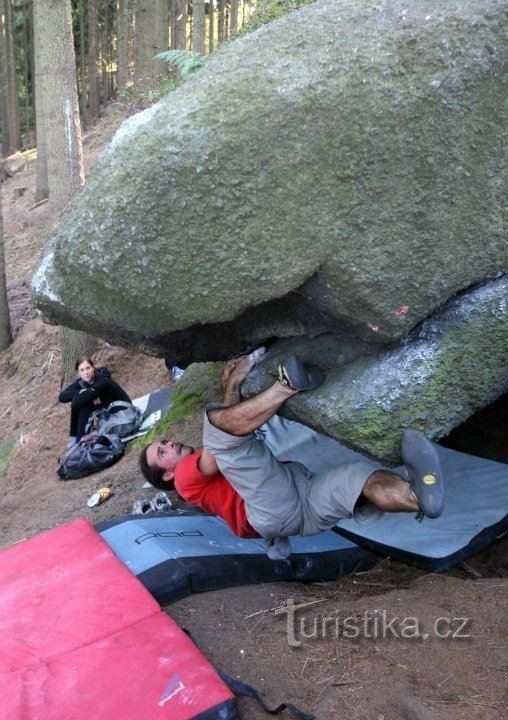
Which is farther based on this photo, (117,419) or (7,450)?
(7,450)

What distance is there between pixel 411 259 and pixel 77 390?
491cm

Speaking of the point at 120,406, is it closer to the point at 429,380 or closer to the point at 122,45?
the point at 429,380

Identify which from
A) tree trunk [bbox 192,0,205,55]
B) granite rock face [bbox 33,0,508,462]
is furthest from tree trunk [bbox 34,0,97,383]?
granite rock face [bbox 33,0,508,462]

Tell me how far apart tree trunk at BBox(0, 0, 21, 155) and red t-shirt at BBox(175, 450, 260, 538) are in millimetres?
19550

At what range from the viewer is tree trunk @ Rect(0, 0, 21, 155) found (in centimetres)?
1987

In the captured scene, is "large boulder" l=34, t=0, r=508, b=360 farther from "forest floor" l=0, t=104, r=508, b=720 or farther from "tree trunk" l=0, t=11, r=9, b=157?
"tree trunk" l=0, t=11, r=9, b=157

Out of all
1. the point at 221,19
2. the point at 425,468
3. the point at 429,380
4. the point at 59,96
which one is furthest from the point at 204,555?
the point at 221,19

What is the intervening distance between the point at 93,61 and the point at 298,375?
1906cm

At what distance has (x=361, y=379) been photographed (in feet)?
9.57

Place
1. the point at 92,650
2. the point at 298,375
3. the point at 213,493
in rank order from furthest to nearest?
the point at 213,493 → the point at 92,650 → the point at 298,375

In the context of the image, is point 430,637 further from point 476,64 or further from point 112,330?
point 476,64

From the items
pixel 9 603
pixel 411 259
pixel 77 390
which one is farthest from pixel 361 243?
pixel 77 390

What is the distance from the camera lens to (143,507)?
5.02 metres

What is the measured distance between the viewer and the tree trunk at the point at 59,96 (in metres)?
7.27
